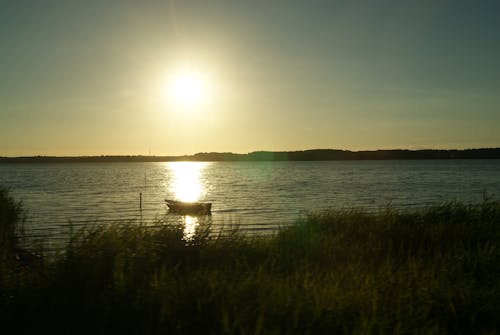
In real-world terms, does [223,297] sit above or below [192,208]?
above

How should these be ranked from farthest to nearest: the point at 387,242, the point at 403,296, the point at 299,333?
the point at 387,242
the point at 403,296
the point at 299,333

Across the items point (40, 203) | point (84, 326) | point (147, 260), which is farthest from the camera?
point (40, 203)

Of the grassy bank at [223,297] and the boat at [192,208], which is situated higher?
the grassy bank at [223,297]

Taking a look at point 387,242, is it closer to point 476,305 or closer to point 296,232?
point 296,232

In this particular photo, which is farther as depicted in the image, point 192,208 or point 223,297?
point 192,208

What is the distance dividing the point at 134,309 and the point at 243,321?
176cm

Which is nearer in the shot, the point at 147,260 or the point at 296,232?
the point at 147,260

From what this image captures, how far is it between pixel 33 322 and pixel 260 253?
229 inches

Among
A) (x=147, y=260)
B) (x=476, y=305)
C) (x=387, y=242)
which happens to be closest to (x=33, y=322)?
(x=147, y=260)

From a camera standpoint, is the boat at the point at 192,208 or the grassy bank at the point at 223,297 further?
the boat at the point at 192,208

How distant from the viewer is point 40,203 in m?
43.1

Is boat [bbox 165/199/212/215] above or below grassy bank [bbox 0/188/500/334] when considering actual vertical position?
below

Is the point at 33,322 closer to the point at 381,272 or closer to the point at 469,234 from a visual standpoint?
the point at 381,272

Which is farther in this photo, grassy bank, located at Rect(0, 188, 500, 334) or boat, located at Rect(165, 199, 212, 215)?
boat, located at Rect(165, 199, 212, 215)
